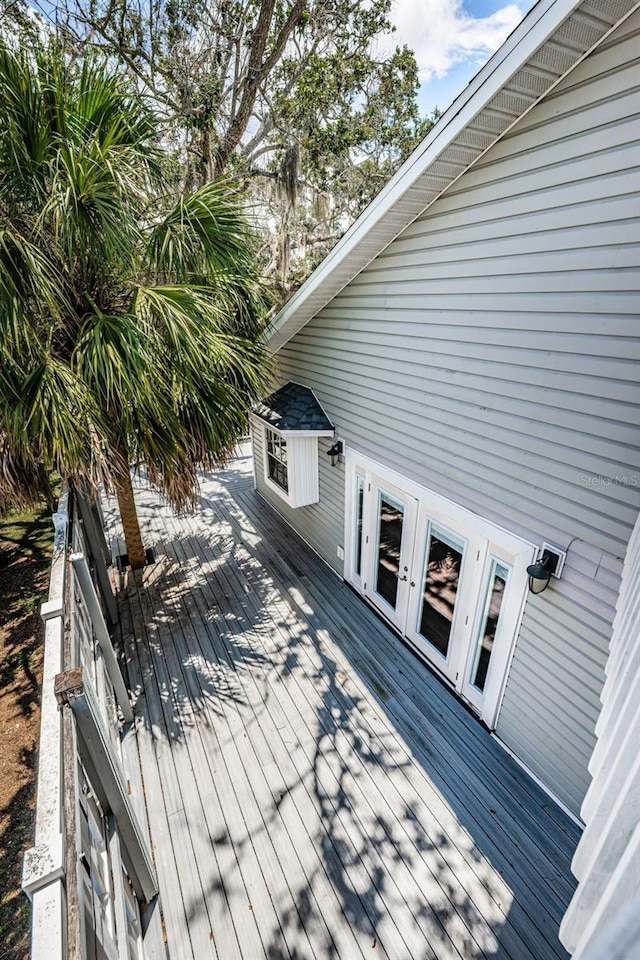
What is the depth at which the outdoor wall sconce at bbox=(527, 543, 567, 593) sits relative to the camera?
308 cm

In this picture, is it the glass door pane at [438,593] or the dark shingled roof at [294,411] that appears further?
the dark shingled roof at [294,411]

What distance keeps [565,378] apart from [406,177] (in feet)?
6.65

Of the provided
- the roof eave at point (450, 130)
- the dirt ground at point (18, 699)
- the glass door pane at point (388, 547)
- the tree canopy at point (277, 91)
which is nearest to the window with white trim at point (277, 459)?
the glass door pane at point (388, 547)

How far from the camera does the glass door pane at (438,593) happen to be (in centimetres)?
442

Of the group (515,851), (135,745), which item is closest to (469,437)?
(515,851)

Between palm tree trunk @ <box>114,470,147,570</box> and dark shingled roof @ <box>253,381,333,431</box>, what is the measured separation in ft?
6.79

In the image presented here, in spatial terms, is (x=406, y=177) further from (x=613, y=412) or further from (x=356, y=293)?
(x=613, y=412)

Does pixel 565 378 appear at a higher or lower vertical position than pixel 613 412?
higher

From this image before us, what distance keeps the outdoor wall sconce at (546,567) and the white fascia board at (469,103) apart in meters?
3.02

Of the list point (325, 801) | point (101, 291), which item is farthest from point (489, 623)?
point (101, 291)

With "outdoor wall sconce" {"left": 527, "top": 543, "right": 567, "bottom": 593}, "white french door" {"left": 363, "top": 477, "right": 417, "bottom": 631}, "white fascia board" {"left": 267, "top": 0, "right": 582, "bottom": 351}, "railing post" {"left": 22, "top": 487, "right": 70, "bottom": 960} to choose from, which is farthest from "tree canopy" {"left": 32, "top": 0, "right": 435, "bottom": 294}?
"railing post" {"left": 22, "top": 487, "right": 70, "bottom": 960}

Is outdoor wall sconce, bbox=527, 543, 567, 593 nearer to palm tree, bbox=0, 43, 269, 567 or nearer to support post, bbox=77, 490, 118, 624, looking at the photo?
palm tree, bbox=0, 43, 269, 567

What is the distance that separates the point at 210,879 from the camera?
3.03 meters

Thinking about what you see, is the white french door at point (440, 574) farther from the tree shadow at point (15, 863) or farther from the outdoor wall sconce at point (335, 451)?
the tree shadow at point (15, 863)
